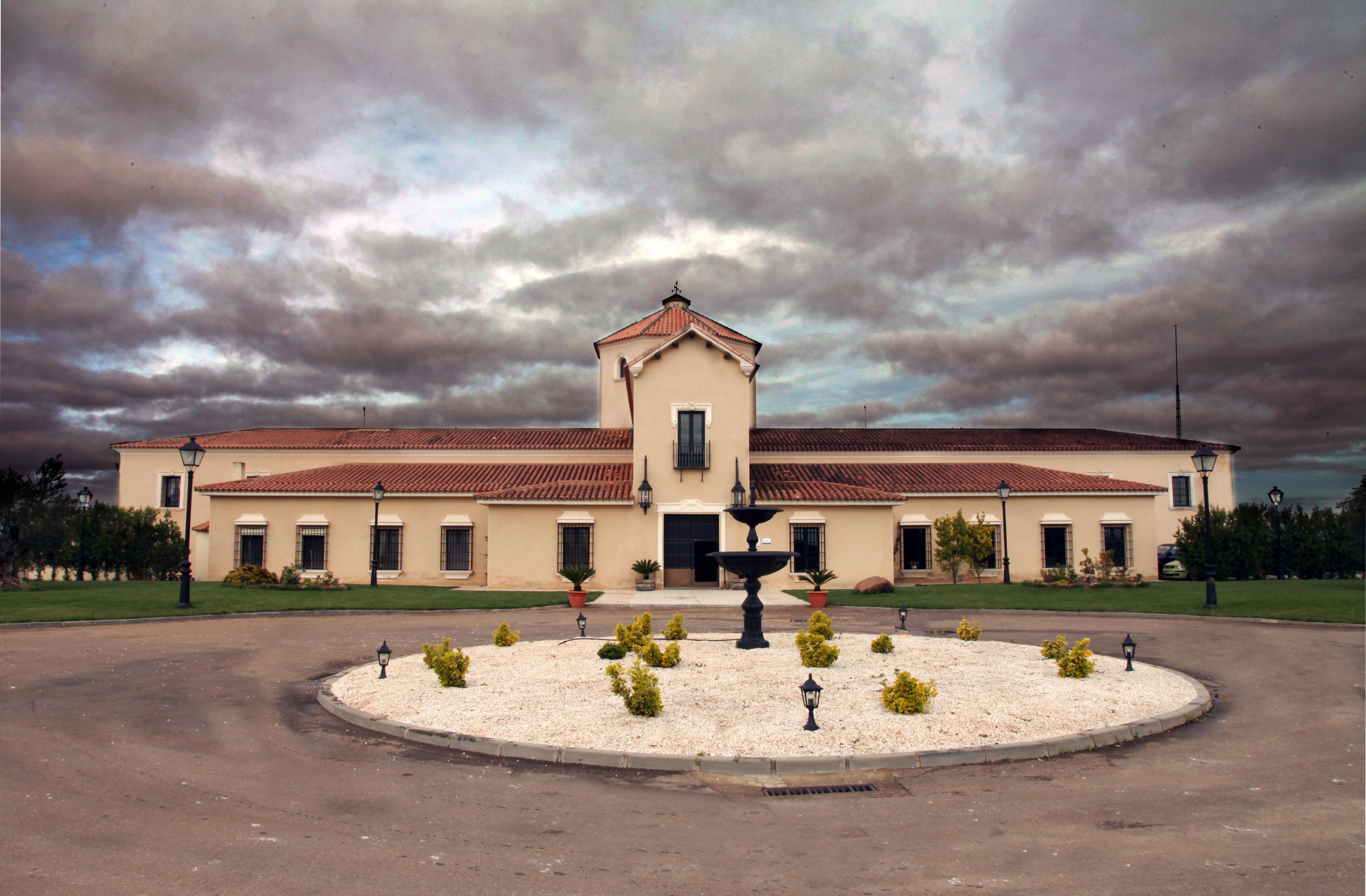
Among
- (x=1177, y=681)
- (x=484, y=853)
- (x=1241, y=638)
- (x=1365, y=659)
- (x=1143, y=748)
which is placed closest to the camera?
(x=484, y=853)

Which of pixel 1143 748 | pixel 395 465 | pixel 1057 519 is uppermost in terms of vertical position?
pixel 395 465

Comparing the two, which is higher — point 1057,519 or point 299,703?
point 1057,519

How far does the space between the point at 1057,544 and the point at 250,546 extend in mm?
31789

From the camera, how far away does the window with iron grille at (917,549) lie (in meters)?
32.3

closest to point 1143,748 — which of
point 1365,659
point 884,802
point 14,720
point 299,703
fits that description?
point 884,802

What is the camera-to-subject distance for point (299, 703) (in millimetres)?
10344

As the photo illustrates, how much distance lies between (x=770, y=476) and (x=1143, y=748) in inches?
953

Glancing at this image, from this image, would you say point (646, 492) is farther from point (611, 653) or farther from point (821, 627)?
point (821, 627)

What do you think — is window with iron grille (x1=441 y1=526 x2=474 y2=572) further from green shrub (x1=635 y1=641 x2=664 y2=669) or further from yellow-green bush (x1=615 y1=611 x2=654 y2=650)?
green shrub (x1=635 y1=641 x2=664 y2=669)

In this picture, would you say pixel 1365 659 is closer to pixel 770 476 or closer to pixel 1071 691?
pixel 1071 691

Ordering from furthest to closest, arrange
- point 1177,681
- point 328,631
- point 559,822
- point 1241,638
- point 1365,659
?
point 328,631
point 1241,638
point 1365,659
point 1177,681
point 559,822

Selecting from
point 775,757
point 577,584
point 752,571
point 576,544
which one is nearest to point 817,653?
point 752,571

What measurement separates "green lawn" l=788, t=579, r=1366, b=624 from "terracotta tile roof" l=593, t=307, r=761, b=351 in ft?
43.2

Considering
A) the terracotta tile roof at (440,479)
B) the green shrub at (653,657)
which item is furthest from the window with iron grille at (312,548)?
the green shrub at (653,657)
